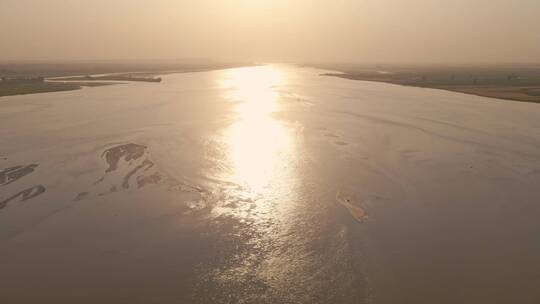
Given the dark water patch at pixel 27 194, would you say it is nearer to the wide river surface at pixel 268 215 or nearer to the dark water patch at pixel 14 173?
the wide river surface at pixel 268 215

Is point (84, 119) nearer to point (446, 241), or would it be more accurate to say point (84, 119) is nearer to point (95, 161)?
point (95, 161)

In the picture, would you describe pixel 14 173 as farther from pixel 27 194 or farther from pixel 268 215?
pixel 268 215

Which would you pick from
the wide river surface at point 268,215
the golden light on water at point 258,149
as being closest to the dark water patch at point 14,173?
the wide river surface at point 268,215

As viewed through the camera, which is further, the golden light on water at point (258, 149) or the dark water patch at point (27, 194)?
the golden light on water at point (258, 149)

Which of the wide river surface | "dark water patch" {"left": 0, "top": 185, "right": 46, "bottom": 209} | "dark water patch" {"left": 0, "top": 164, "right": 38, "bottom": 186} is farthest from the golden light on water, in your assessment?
"dark water patch" {"left": 0, "top": 164, "right": 38, "bottom": 186}

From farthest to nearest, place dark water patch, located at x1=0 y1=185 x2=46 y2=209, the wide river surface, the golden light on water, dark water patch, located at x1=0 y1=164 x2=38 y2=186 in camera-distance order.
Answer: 1. the golden light on water
2. dark water patch, located at x1=0 y1=164 x2=38 y2=186
3. dark water patch, located at x1=0 y1=185 x2=46 y2=209
4. the wide river surface

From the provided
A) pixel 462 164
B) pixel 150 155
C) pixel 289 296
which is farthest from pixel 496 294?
pixel 150 155

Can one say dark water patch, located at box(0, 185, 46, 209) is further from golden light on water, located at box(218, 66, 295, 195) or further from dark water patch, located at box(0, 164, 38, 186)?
golden light on water, located at box(218, 66, 295, 195)

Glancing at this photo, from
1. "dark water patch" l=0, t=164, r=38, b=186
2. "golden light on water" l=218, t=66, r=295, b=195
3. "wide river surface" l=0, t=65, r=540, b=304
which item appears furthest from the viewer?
"golden light on water" l=218, t=66, r=295, b=195

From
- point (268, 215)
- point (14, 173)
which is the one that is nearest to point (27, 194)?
point (14, 173)
